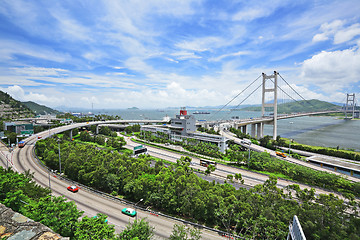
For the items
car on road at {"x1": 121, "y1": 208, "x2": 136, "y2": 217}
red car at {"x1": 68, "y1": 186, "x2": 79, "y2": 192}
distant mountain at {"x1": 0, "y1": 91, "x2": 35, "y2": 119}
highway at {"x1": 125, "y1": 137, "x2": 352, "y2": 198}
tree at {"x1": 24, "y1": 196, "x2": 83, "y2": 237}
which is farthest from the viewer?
distant mountain at {"x1": 0, "y1": 91, "x2": 35, "y2": 119}

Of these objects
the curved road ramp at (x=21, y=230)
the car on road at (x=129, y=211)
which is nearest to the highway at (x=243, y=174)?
the car on road at (x=129, y=211)

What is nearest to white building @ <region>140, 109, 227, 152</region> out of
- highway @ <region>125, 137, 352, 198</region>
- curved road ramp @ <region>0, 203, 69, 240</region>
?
highway @ <region>125, 137, 352, 198</region>

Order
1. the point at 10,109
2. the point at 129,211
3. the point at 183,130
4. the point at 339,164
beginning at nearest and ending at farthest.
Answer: the point at 129,211 → the point at 339,164 → the point at 183,130 → the point at 10,109

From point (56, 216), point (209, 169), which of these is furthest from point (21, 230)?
point (209, 169)

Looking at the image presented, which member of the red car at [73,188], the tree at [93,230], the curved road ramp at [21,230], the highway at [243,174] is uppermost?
the curved road ramp at [21,230]

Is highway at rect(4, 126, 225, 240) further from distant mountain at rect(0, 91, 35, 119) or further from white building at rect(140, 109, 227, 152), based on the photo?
distant mountain at rect(0, 91, 35, 119)

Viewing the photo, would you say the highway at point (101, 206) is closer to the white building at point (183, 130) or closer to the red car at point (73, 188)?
the red car at point (73, 188)

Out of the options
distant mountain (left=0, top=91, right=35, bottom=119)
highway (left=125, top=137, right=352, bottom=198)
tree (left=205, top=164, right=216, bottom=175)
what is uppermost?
distant mountain (left=0, top=91, right=35, bottom=119)

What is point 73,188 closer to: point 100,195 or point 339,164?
point 100,195

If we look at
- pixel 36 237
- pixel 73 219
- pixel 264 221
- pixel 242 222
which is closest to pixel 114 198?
pixel 73 219

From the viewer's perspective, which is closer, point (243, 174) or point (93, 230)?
point (93, 230)
